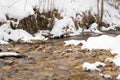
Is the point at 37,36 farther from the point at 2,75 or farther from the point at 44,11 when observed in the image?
the point at 2,75

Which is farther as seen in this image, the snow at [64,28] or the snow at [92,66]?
the snow at [64,28]

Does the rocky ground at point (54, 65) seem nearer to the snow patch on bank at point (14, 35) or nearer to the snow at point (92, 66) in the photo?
the snow at point (92, 66)

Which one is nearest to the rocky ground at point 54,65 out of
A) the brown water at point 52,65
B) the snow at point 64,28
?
the brown water at point 52,65

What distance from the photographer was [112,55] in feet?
20.8

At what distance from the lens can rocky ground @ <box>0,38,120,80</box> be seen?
16.6 ft

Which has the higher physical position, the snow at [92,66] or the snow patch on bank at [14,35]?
the snow patch on bank at [14,35]

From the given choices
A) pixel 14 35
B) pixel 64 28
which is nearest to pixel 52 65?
pixel 14 35

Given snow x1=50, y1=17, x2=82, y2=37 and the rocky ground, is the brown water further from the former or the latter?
snow x1=50, y1=17, x2=82, y2=37

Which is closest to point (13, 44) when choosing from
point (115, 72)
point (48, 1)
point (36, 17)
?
point (36, 17)

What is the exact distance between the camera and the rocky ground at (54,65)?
5.06 metres

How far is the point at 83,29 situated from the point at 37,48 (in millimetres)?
5226

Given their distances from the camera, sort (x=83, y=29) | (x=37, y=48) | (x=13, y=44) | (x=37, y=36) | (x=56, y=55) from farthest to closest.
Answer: (x=83, y=29) → (x=37, y=36) → (x=13, y=44) → (x=37, y=48) → (x=56, y=55)

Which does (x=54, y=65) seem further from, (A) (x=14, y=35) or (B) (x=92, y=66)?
(A) (x=14, y=35)

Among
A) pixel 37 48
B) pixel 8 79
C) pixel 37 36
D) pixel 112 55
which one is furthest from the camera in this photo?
pixel 37 36
